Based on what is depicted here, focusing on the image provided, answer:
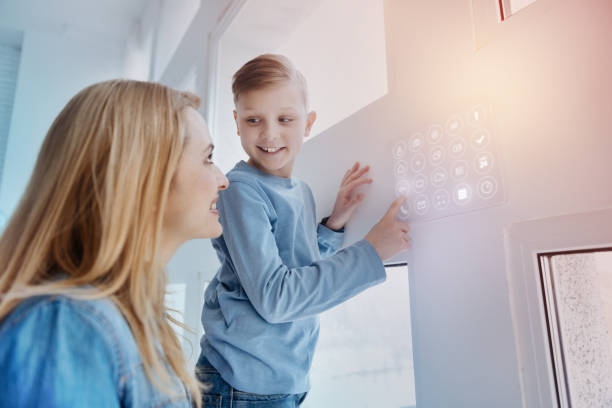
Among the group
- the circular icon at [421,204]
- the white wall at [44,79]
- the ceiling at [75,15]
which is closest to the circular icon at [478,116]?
A: the circular icon at [421,204]

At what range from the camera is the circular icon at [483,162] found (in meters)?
0.54

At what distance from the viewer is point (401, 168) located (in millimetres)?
692

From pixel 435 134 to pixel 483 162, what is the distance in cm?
10

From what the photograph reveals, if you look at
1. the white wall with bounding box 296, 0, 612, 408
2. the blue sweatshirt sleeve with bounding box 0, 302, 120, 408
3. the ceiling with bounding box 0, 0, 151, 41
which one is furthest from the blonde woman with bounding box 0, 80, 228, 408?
the ceiling with bounding box 0, 0, 151, 41

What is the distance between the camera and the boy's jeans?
67 centimetres

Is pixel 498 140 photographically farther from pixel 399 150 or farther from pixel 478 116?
pixel 399 150

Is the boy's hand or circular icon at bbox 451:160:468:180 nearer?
circular icon at bbox 451:160:468:180

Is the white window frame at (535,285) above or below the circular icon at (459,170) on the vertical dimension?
below

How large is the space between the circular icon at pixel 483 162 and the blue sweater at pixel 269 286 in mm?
199

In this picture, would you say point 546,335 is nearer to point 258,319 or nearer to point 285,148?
point 258,319

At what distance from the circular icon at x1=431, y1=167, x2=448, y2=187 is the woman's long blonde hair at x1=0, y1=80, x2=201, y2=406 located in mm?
367

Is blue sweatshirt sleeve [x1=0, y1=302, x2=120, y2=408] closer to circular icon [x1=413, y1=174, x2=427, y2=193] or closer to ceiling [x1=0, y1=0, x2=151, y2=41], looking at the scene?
circular icon [x1=413, y1=174, x2=427, y2=193]

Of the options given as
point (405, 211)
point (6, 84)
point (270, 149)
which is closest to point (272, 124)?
point (270, 149)

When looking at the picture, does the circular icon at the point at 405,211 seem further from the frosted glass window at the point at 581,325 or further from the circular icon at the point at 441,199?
the frosted glass window at the point at 581,325
